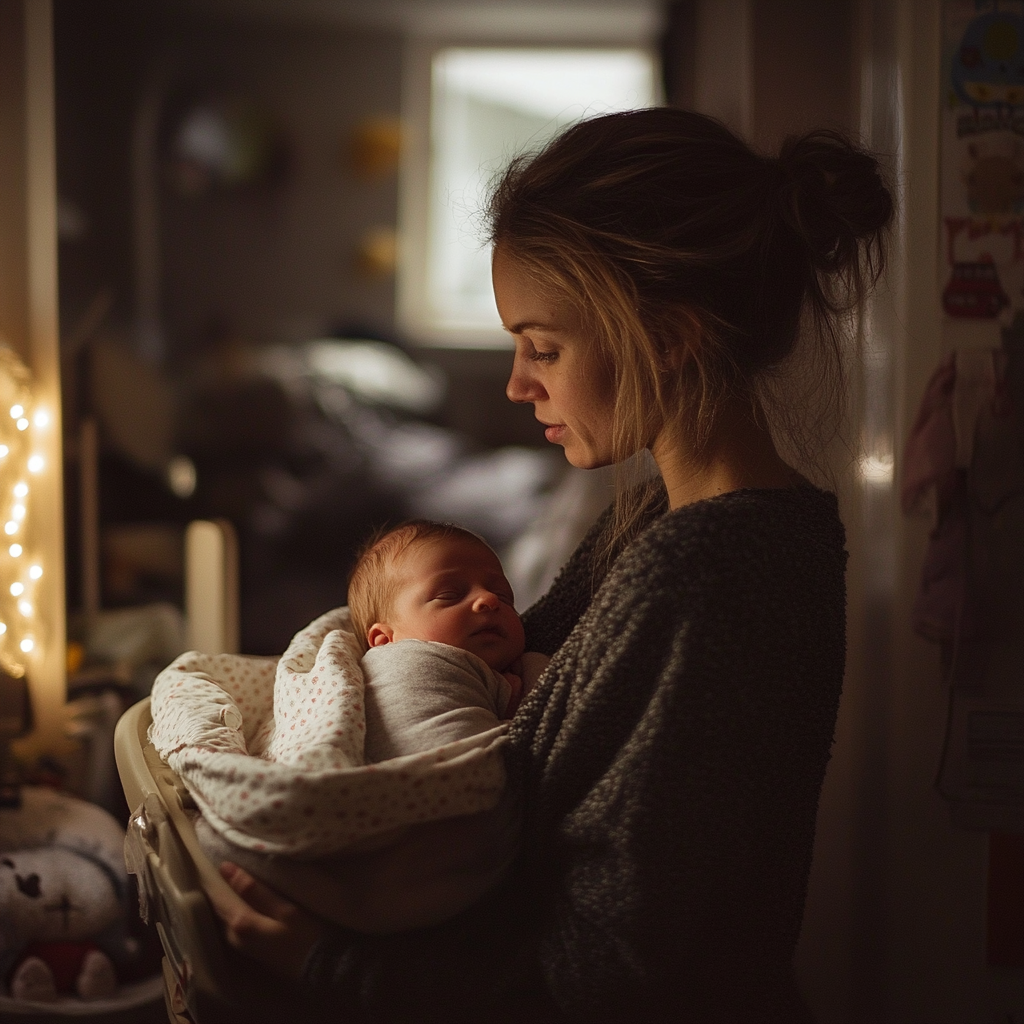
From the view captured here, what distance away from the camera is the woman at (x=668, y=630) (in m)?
0.81

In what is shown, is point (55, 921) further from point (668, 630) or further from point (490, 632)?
point (668, 630)

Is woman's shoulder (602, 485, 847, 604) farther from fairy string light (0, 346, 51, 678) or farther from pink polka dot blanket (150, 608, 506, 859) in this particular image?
fairy string light (0, 346, 51, 678)

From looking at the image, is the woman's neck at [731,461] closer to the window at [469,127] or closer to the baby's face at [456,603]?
the baby's face at [456,603]

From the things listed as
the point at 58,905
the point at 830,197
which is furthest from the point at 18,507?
the point at 830,197

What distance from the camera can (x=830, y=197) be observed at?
0.95 meters

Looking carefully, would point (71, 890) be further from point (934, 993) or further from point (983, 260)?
point (983, 260)

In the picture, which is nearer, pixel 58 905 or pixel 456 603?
pixel 456 603

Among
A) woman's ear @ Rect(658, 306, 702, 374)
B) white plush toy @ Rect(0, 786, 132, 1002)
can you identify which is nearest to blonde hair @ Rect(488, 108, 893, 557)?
woman's ear @ Rect(658, 306, 702, 374)

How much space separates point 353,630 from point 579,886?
0.44m

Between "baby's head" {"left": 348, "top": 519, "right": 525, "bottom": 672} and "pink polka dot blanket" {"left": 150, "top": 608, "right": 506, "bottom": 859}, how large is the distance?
10 cm

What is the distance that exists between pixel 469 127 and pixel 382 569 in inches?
152

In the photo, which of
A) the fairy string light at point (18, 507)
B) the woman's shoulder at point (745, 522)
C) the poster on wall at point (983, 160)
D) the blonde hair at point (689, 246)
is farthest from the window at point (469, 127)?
the woman's shoulder at point (745, 522)

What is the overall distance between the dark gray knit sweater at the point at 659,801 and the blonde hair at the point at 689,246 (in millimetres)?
157

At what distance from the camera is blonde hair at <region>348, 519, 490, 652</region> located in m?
1.13
